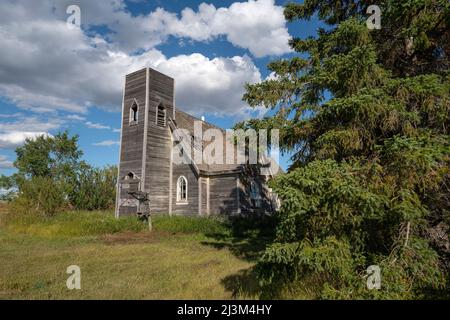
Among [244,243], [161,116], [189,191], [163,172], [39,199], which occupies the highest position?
[161,116]

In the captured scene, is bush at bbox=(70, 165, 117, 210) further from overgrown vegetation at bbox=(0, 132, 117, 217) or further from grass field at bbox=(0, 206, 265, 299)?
grass field at bbox=(0, 206, 265, 299)

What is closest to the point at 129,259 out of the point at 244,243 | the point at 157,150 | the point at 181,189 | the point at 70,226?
the point at 244,243

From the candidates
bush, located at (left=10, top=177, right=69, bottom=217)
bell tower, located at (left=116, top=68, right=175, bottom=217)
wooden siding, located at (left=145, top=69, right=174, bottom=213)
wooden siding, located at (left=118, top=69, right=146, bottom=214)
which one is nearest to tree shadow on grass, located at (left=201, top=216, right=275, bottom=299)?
wooden siding, located at (left=145, top=69, right=174, bottom=213)

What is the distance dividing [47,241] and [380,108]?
15420mm

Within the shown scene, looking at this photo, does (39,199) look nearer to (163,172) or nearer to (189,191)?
(163,172)

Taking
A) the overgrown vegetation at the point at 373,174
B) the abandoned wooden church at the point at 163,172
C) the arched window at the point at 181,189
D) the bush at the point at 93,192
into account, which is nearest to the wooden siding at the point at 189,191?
the abandoned wooden church at the point at 163,172

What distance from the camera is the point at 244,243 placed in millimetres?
13828

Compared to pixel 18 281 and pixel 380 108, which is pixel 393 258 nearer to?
pixel 380 108

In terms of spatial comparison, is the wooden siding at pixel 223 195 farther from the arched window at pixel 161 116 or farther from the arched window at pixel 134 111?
the arched window at pixel 134 111

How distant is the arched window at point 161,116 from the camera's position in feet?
69.0

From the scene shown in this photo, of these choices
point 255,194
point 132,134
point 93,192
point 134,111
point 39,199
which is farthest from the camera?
point 93,192

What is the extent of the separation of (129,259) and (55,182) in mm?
18352

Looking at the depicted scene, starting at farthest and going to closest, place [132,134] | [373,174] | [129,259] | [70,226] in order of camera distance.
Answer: [132,134] < [70,226] < [129,259] < [373,174]

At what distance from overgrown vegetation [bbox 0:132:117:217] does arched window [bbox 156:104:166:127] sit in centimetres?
1016
